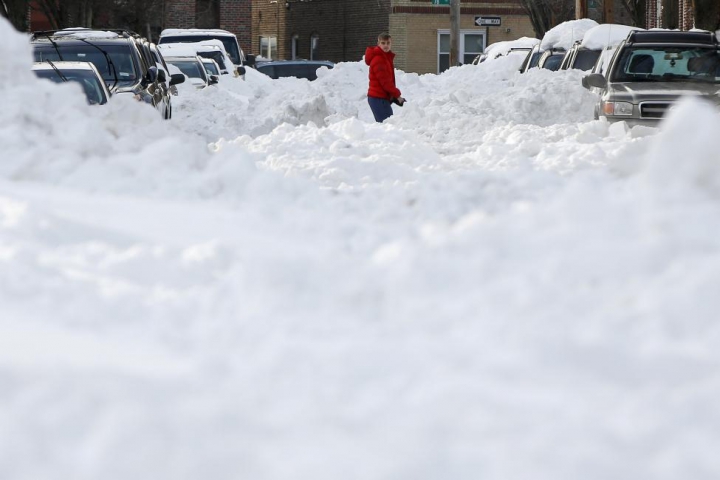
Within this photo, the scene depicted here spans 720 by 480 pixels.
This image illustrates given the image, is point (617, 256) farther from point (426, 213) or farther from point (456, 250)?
point (426, 213)

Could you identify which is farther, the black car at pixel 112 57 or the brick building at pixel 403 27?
the brick building at pixel 403 27

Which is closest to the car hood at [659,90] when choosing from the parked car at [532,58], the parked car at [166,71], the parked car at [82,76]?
the parked car at [82,76]

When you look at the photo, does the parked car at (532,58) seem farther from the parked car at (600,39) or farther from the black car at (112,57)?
the black car at (112,57)

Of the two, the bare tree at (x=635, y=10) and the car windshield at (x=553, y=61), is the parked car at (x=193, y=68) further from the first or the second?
the bare tree at (x=635, y=10)

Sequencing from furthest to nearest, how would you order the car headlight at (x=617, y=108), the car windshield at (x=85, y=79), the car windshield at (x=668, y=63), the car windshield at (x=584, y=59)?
1. the car windshield at (x=584, y=59)
2. the car windshield at (x=668, y=63)
3. the car headlight at (x=617, y=108)
4. the car windshield at (x=85, y=79)

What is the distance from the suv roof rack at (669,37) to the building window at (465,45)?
38.9m

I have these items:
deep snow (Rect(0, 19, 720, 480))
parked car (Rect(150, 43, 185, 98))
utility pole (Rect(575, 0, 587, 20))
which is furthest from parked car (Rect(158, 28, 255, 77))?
deep snow (Rect(0, 19, 720, 480))

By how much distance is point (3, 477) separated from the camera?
379cm

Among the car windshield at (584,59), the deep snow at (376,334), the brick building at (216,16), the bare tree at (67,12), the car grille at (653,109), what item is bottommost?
the deep snow at (376,334)

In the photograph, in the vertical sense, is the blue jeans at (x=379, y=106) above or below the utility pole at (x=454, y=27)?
below

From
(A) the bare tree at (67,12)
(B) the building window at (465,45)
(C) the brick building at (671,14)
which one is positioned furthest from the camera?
(B) the building window at (465,45)

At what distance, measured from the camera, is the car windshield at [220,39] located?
37.7m

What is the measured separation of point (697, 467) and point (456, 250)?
109 cm

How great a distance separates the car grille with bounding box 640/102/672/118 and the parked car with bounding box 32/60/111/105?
19.9ft
